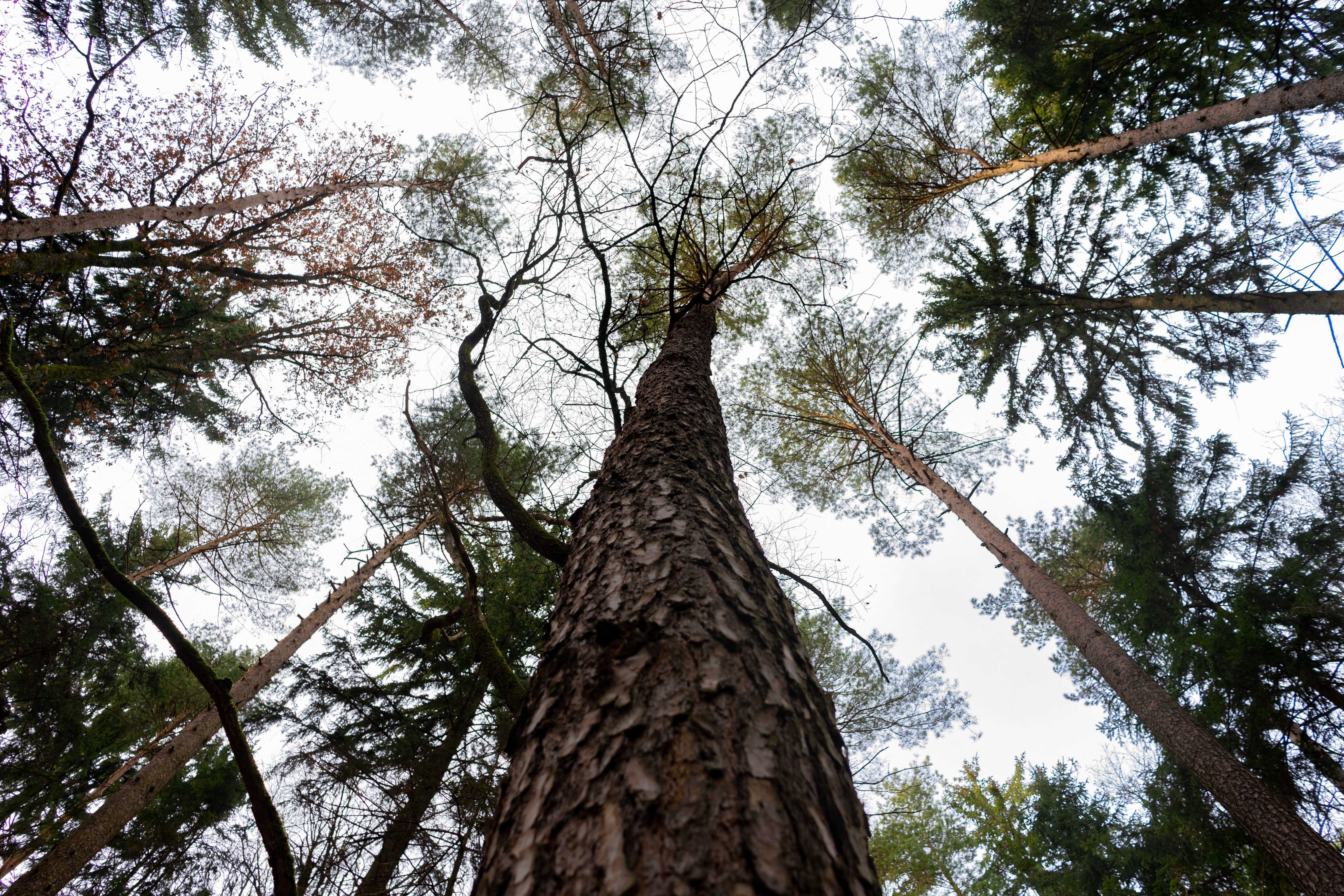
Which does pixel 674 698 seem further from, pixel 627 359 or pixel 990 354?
pixel 990 354

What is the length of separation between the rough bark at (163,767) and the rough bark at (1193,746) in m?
7.20

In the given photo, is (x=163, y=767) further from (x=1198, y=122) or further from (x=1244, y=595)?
(x=1198, y=122)

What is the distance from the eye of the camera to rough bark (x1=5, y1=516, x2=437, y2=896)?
4.28 meters

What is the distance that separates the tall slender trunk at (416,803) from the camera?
9.36 feet

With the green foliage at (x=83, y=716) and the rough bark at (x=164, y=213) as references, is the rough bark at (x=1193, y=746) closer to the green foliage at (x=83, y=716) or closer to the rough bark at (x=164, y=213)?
the green foliage at (x=83, y=716)

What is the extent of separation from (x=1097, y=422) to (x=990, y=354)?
1.87m

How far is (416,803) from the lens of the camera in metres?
3.63

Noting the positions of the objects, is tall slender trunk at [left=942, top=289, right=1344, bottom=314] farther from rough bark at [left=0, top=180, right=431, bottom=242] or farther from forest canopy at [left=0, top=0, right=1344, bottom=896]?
rough bark at [left=0, top=180, right=431, bottom=242]

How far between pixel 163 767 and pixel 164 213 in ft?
22.0

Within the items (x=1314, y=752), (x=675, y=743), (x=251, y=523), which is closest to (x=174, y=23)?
(x=251, y=523)

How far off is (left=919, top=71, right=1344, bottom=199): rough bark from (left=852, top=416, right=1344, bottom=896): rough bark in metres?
4.81

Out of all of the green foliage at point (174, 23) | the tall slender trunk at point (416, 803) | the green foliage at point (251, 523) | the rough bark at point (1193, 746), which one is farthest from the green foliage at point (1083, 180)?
the green foliage at point (251, 523)

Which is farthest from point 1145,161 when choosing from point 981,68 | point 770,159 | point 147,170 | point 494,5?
point 147,170

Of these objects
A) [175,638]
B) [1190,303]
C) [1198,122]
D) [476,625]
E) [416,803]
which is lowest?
[416,803]
